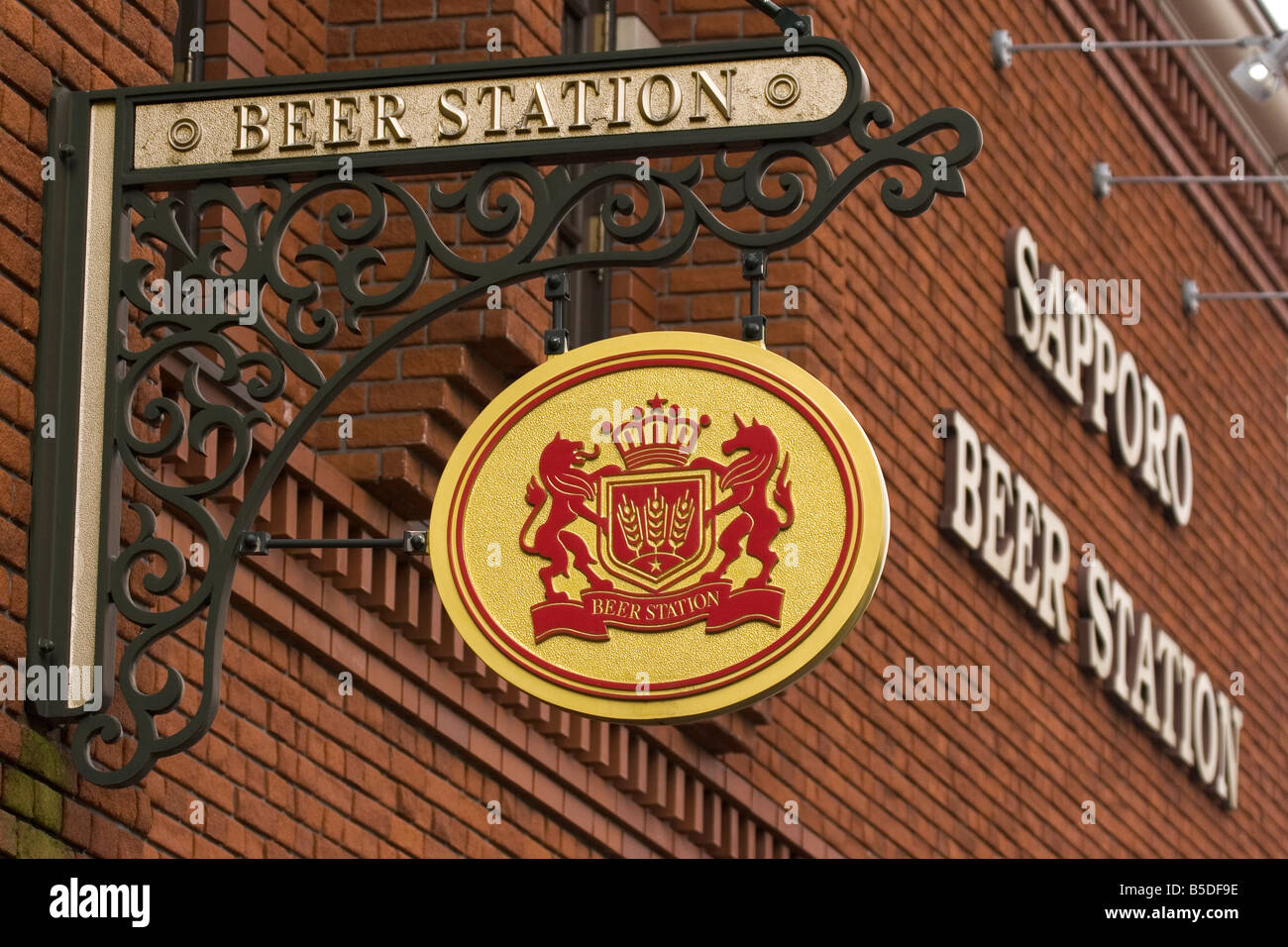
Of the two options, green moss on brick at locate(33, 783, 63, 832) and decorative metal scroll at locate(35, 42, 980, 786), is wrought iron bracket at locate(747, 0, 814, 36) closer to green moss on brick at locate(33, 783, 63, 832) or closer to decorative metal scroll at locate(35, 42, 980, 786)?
decorative metal scroll at locate(35, 42, 980, 786)

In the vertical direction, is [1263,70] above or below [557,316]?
above

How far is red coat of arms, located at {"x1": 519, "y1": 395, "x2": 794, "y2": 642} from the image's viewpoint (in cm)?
593

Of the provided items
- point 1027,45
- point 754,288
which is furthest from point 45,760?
point 1027,45

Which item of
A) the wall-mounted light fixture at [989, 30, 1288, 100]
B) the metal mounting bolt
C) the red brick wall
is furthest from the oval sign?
the wall-mounted light fixture at [989, 30, 1288, 100]

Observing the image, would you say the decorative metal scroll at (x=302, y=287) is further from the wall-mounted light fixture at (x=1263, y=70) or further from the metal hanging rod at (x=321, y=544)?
the wall-mounted light fixture at (x=1263, y=70)

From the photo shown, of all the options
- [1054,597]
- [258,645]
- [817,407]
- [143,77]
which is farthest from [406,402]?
[1054,597]

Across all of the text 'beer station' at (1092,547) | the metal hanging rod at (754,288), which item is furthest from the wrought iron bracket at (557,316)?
the text 'beer station' at (1092,547)

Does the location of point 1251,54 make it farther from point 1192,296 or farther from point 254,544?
point 254,544

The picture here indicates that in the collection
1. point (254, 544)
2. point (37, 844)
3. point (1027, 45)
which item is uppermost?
point (1027, 45)

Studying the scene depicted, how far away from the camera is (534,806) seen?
8.66 metres

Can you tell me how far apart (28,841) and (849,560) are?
1696mm

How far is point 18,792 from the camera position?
5.99 metres

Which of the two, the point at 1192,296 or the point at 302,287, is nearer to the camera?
A: the point at 302,287

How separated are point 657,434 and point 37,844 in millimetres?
1460
